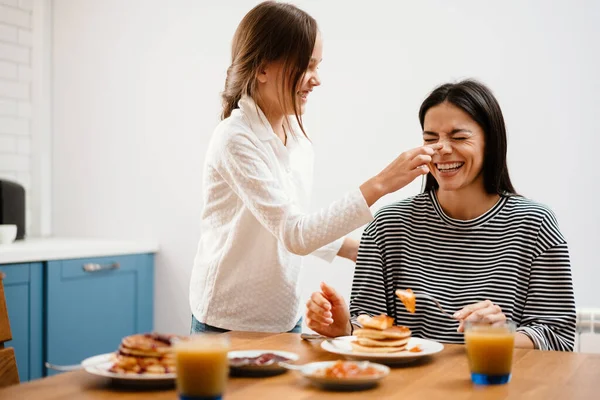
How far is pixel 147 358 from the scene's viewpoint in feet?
4.23

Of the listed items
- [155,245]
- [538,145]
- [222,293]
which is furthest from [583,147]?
[155,245]

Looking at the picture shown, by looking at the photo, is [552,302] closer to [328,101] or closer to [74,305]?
[328,101]

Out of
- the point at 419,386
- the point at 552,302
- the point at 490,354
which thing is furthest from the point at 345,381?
the point at 552,302

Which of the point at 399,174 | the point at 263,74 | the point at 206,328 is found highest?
the point at 263,74

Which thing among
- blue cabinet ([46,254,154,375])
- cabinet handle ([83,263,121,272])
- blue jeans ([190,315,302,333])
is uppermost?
cabinet handle ([83,263,121,272])

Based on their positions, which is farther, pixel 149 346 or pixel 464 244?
pixel 464 244

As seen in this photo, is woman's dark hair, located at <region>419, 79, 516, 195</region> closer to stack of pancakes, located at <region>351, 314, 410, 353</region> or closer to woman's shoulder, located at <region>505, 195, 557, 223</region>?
woman's shoulder, located at <region>505, 195, 557, 223</region>

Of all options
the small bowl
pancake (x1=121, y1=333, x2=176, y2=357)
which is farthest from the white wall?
pancake (x1=121, y1=333, x2=176, y2=357)

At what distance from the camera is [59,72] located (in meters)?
3.91

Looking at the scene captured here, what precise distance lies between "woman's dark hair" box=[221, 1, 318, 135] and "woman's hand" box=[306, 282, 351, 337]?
21.9 inches

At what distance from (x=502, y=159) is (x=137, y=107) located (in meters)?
2.13

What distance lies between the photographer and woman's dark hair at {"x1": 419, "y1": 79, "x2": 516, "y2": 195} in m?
2.01

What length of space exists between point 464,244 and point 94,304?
1888 millimetres

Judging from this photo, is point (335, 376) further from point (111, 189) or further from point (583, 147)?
point (111, 189)
